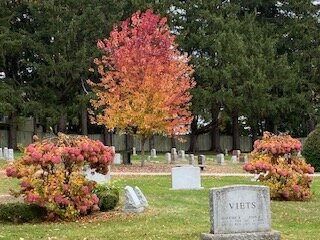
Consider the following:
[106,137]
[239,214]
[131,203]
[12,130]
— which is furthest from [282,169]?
[106,137]

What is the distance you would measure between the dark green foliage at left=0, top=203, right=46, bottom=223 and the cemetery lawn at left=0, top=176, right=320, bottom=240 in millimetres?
469

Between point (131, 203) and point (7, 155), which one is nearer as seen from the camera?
point (131, 203)

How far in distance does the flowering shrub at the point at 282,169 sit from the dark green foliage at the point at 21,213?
22.9ft

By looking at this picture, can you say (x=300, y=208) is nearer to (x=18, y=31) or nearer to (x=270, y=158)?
(x=270, y=158)

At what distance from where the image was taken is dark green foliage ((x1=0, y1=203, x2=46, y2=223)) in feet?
49.6

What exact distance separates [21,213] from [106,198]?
2.14m

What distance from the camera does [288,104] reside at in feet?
177

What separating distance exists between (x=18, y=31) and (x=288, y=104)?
831 inches

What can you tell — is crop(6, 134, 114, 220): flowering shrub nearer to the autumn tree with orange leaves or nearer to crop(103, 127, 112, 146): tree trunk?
the autumn tree with orange leaves

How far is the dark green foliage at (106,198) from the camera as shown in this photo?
16.4 m

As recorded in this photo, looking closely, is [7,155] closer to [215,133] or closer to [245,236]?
[215,133]

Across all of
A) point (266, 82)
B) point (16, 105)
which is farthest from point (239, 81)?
point (16, 105)

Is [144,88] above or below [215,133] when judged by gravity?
above

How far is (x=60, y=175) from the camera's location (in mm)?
15344
